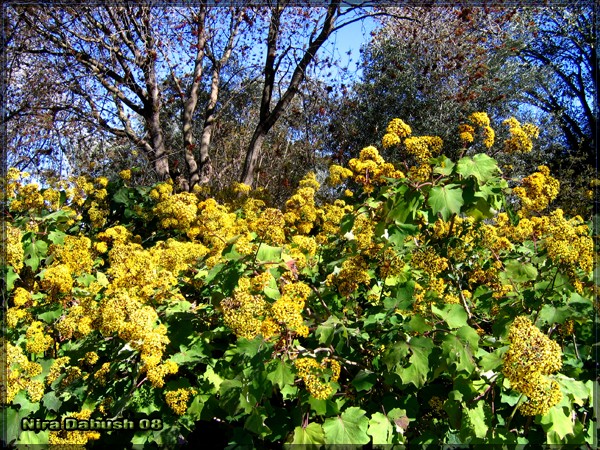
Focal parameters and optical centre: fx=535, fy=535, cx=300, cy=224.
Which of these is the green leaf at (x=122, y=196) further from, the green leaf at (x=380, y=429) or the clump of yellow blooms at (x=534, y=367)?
the clump of yellow blooms at (x=534, y=367)

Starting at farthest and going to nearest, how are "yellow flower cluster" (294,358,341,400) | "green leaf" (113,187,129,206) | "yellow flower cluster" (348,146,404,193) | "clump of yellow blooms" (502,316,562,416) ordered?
"green leaf" (113,187,129,206)
"yellow flower cluster" (348,146,404,193)
"yellow flower cluster" (294,358,341,400)
"clump of yellow blooms" (502,316,562,416)

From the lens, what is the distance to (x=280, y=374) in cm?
187

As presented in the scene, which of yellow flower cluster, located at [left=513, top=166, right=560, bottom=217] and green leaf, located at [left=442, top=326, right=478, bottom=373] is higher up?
yellow flower cluster, located at [left=513, top=166, right=560, bottom=217]

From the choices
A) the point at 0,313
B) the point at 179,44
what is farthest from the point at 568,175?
the point at 0,313

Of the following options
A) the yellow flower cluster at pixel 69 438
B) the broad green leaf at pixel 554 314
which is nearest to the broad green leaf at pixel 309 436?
the yellow flower cluster at pixel 69 438

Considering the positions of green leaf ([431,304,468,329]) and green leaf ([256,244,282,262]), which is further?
green leaf ([256,244,282,262])

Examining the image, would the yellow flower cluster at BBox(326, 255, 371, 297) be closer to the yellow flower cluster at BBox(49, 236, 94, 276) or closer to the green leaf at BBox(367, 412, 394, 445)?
the green leaf at BBox(367, 412, 394, 445)

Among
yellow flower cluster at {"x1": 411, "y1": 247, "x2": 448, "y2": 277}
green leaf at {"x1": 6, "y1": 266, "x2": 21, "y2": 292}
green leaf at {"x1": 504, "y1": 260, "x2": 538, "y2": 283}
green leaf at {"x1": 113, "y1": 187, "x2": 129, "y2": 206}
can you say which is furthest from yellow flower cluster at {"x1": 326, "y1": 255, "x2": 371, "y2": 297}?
green leaf at {"x1": 113, "y1": 187, "x2": 129, "y2": 206}

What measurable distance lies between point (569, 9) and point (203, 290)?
11.7 m

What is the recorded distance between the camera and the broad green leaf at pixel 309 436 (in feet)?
6.59

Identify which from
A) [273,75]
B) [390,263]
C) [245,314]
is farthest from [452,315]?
[273,75]

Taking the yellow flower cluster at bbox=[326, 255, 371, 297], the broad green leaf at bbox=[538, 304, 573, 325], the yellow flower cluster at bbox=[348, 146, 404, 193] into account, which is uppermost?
the yellow flower cluster at bbox=[348, 146, 404, 193]

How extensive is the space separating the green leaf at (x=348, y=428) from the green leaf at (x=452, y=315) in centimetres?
49

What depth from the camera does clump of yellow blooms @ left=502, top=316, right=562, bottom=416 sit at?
165 cm
